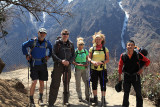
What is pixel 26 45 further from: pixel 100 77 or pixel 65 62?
pixel 100 77

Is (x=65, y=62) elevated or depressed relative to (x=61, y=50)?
depressed

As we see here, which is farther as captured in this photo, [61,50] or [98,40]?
Result: [98,40]

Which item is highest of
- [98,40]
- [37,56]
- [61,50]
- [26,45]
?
[98,40]

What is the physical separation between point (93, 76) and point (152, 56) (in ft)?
17.2

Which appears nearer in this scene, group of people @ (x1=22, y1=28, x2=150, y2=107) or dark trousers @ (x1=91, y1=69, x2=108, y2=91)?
group of people @ (x1=22, y1=28, x2=150, y2=107)

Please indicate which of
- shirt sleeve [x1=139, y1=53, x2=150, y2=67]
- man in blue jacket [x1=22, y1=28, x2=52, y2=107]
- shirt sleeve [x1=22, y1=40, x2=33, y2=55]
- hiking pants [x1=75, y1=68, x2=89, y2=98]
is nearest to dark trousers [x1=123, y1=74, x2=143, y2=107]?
shirt sleeve [x1=139, y1=53, x2=150, y2=67]

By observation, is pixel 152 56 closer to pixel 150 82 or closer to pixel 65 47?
pixel 150 82

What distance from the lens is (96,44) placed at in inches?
174

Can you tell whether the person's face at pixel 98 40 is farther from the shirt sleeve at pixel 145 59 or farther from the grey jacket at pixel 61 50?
the shirt sleeve at pixel 145 59

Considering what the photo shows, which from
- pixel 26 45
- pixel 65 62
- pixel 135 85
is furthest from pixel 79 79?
pixel 26 45

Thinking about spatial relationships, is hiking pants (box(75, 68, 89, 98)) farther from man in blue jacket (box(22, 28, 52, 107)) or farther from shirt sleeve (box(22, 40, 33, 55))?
shirt sleeve (box(22, 40, 33, 55))

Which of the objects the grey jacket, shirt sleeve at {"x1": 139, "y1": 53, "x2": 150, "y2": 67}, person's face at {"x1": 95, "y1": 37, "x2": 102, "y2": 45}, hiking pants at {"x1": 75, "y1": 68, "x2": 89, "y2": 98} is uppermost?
person's face at {"x1": 95, "y1": 37, "x2": 102, "y2": 45}

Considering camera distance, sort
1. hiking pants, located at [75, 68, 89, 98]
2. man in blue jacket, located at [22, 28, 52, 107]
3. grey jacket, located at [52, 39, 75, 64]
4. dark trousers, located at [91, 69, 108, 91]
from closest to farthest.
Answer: man in blue jacket, located at [22, 28, 52, 107] → grey jacket, located at [52, 39, 75, 64] → dark trousers, located at [91, 69, 108, 91] → hiking pants, located at [75, 68, 89, 98]

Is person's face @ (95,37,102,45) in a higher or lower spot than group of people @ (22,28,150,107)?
higher
